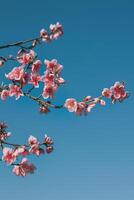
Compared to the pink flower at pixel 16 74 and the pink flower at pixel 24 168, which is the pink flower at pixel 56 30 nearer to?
the pink flower at pixel 16 74

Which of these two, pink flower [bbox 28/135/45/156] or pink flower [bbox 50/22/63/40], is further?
pink flower [bbox 50/22/63/40]

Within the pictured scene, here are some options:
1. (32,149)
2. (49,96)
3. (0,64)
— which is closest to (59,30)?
(0,64)

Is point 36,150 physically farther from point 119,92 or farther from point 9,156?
point 119,92

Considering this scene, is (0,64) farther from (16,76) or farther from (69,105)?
(69,105)

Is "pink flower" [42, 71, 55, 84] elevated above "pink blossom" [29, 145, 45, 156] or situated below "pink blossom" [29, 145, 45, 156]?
above

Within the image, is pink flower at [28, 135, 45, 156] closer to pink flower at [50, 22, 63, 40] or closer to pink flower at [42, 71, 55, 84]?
pink flower at [42, 71, 55, 84]

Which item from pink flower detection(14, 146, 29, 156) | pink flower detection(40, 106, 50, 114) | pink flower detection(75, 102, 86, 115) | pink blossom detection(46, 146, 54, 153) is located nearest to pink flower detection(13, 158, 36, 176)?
pink flower detection(14, 146, 29, 156)
